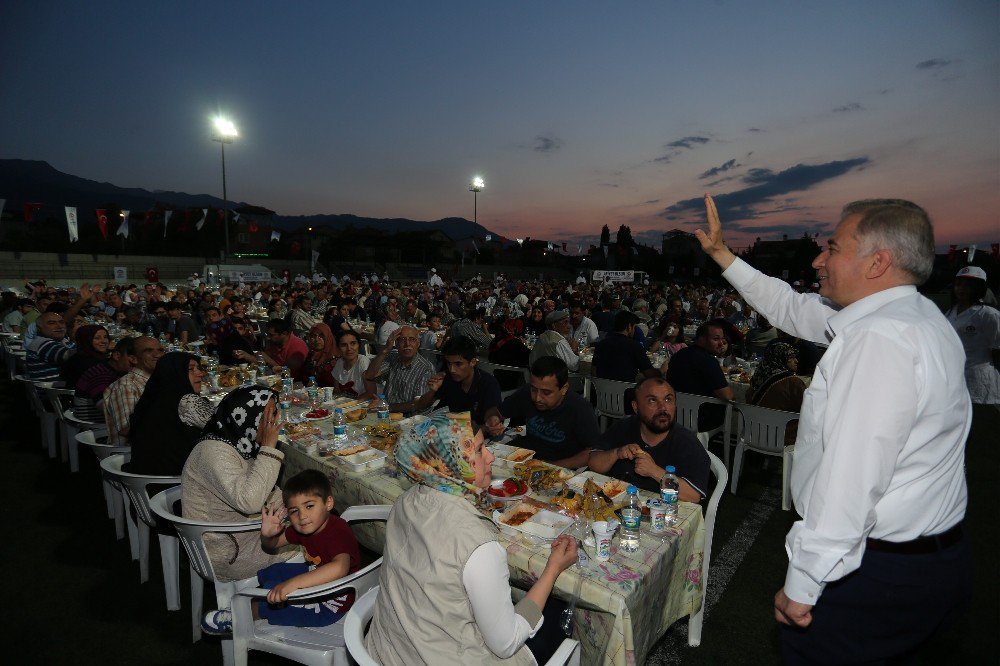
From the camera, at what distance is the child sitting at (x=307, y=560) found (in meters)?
2.53

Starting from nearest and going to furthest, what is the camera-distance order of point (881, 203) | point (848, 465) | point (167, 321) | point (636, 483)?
point (848, 465) → point (881, 203) → point (636, 483) → point (167, 321)

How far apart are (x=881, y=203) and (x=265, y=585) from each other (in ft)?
11.4

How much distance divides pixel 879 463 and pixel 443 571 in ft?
4.69

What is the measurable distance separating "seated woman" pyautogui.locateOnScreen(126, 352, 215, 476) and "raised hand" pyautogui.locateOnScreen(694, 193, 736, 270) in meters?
3.48

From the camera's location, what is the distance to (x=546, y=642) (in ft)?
7.62

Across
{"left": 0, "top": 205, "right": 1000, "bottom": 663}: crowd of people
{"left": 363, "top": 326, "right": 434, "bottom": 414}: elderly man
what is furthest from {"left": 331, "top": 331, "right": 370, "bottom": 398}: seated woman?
{"left": 363, "top": 326, "right": 434, "bottom": 414}: elderly man

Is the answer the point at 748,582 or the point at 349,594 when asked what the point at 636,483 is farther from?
the point at 349,594

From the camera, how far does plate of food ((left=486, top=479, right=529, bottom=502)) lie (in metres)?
2.90

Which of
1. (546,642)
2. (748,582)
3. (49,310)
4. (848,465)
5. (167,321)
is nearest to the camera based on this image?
(848,465)

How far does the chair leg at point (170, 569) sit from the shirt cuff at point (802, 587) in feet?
12.1

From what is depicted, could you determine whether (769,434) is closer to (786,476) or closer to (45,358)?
(786,476)

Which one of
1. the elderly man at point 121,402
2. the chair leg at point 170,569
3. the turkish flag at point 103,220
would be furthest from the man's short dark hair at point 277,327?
the turkish flag at point 103,220

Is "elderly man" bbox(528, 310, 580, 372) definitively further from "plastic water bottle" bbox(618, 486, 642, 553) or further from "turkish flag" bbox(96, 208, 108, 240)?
"turkish flag" bbox(96, 208, 108, 240)

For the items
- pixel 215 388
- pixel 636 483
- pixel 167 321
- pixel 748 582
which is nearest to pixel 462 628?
pixel 636 483
